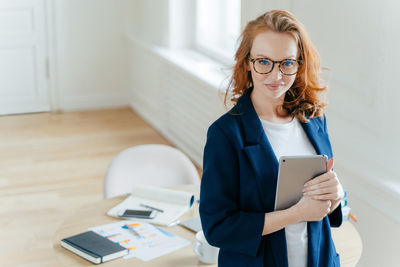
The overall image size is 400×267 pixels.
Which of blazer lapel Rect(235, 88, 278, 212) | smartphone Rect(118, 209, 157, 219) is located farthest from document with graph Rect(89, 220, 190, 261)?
blazer lapel Rect(235, 88, 278, 212)

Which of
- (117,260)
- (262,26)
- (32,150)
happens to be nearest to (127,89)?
(32,150)

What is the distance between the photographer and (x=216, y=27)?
17.2 feet

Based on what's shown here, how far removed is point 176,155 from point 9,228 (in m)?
1.53

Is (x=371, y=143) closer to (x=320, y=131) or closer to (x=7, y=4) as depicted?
(x=320, y=131)

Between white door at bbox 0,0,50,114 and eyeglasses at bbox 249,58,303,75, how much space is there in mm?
4924

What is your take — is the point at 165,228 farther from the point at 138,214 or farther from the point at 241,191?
the point at 241,191

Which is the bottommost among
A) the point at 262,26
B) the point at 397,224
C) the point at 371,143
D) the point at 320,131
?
the point at 397,224

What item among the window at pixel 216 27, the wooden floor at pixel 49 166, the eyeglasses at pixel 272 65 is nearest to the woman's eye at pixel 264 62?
the eyeglasses at pixel 272 65

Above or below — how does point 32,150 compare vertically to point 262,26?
below

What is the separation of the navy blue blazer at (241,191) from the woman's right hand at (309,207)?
0.24 ft

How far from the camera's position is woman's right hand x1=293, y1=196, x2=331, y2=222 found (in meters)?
1.60

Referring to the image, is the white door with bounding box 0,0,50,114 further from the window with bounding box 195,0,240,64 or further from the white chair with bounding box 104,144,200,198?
the white chair with bounding box 104,144,200,198

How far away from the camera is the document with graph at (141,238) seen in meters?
2.13

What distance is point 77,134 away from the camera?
5648mm
